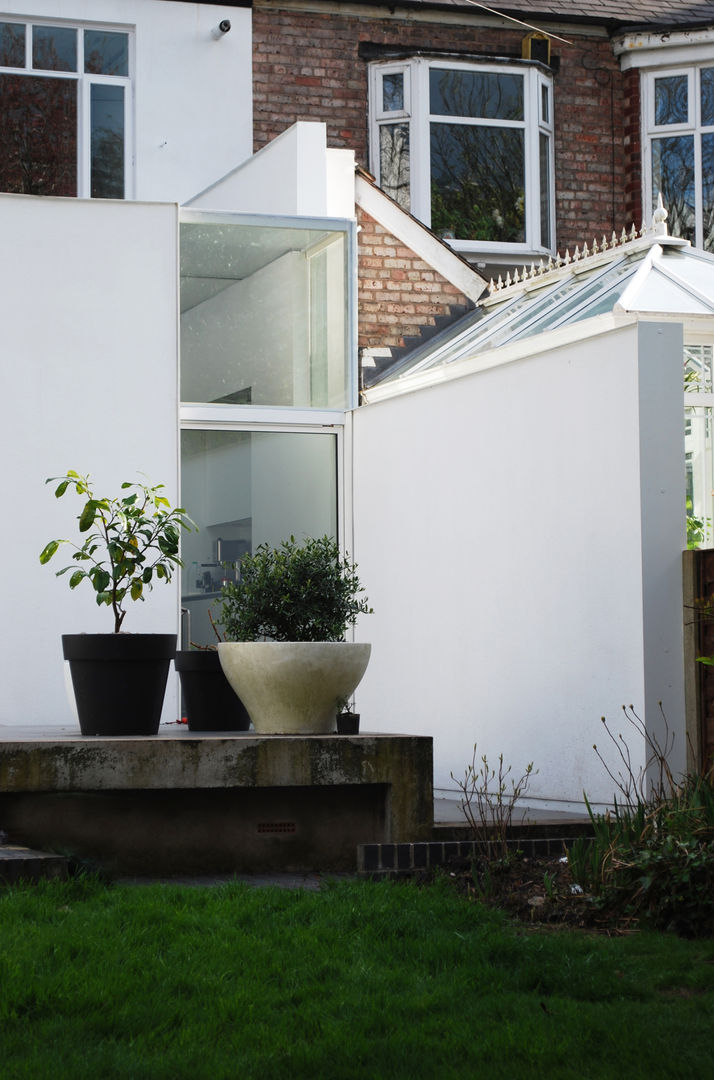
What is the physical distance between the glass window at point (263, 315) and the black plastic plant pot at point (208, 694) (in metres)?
3.42

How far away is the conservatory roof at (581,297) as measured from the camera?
28.6 ft

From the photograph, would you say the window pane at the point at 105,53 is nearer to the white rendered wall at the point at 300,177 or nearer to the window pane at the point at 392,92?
the white rendered wall at the point at 300,177

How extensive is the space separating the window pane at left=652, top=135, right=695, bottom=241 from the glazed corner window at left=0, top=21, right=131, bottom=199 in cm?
549

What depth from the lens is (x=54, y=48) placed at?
13.8 meters

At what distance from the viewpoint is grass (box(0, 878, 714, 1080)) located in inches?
140

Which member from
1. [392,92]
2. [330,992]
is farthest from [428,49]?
[330,992]

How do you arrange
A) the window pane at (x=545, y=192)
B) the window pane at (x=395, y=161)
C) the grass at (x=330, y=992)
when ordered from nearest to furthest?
1. the grass at (x=330, y=992)
2. the window pane at (x=395, y=161)
3. the window pane at (x=545, y=192)

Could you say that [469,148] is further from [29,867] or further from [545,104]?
[29,867]

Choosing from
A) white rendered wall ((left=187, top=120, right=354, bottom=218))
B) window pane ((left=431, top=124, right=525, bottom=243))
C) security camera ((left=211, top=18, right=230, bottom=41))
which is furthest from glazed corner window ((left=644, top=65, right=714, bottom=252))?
white rendered wall ((left=187, top=120, right=354, bottom=218))

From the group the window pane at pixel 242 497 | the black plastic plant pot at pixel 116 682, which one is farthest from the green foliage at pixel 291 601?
the window pane at pixel 242 497

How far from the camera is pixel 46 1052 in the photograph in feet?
11.8

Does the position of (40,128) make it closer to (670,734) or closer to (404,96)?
(404,96)

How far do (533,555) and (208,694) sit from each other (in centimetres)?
211

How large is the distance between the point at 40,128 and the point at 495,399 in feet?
22.6
